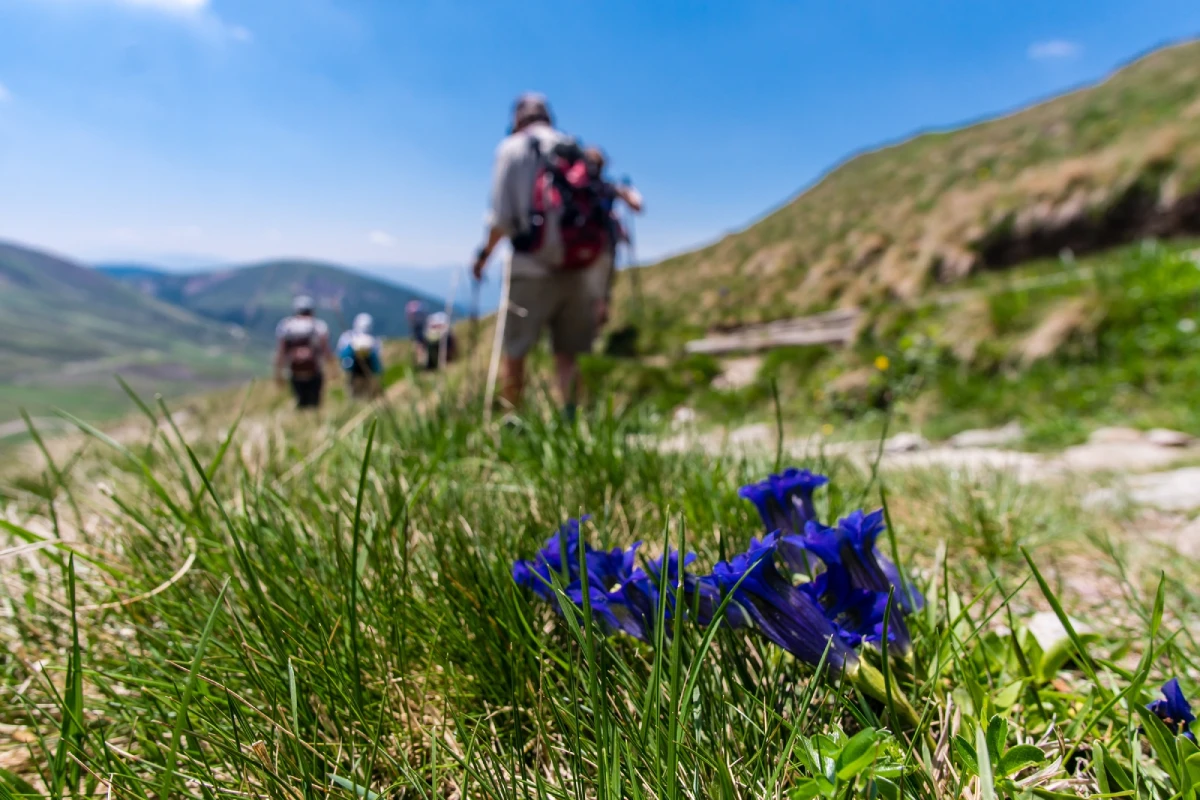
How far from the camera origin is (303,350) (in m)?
10.5

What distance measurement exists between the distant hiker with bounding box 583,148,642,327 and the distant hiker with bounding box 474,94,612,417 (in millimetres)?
68

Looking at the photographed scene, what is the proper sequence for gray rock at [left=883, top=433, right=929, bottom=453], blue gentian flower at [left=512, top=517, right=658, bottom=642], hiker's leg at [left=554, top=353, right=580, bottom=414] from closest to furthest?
blue gentian flower at [left=512, top=517, right=658, bottom=642] → gray rock at [left=883, top=433, right=929, bottom=453] → hiker's leg at [left=554, top=353, right=580, bottom=414]

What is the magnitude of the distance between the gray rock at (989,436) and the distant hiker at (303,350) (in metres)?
9.18

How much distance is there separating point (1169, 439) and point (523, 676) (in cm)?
486

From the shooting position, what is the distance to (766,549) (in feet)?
2.71

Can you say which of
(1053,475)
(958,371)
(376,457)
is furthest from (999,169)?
(376,457)

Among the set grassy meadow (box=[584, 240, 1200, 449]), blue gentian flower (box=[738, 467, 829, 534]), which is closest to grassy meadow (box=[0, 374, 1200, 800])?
blue gentian flower (box=[738, 467, 829, 534])

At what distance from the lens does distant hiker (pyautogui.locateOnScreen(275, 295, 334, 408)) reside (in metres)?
10.4

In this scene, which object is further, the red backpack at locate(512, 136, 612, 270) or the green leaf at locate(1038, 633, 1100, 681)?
the red backpack at locate(512, 136, 612, 270)

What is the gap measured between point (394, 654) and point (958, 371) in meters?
7.56

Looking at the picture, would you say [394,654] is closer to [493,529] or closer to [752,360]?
[493,529]

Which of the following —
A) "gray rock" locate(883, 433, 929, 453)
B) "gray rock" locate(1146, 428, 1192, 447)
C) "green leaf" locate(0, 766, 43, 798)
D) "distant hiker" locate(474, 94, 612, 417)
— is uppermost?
"distant hiker" locate(474, 94, 612, 417)

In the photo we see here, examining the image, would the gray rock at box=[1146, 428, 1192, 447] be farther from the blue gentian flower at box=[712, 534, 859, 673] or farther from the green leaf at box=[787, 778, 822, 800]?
the green leaf at box=[787, 778, 822, 800]

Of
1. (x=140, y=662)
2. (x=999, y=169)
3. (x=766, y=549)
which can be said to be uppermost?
(x=999, y=169)
